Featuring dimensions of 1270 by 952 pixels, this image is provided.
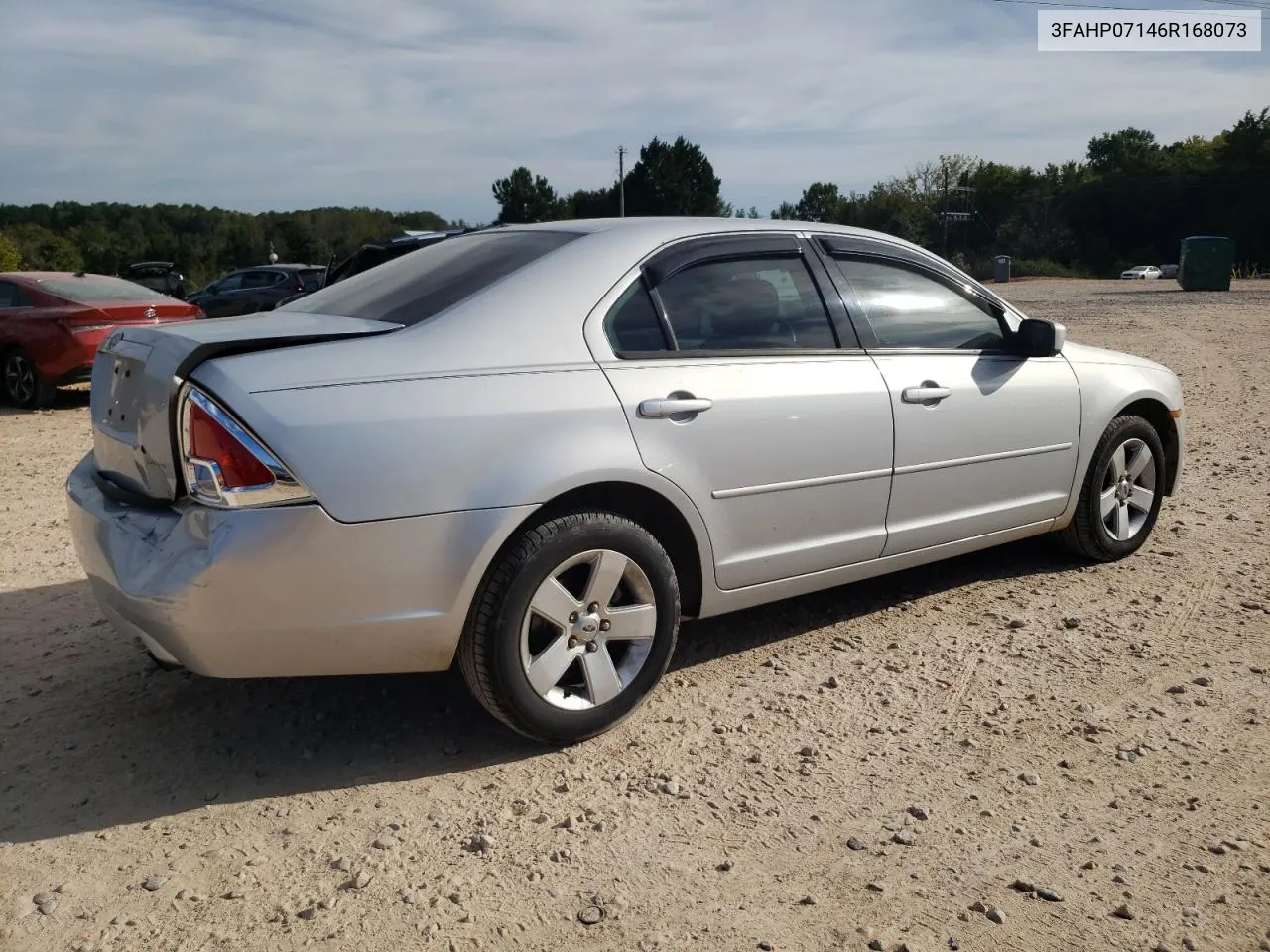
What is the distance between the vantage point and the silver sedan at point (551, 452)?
2.89 meters

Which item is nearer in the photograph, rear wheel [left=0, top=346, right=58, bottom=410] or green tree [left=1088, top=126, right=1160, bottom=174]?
rear wheel [left=0, top=346, right=58, bottom=410]

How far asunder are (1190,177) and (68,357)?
62.4 m

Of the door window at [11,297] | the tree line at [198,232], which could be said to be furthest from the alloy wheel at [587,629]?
the tree line at [198,232]

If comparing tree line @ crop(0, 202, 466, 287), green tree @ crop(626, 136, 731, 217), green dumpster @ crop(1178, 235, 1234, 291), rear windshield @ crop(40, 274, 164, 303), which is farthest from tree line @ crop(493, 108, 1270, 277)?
rear windshield @ crop(40, 274, 164, 303)

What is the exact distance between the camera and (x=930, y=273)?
177 inches

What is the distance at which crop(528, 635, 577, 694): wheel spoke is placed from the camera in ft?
10.6

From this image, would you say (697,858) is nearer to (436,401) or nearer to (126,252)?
(436,401)

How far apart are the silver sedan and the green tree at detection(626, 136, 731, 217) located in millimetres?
64955

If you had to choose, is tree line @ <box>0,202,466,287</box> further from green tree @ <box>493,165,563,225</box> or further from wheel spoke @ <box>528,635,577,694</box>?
wheel spoke @ <box>528,635,577,694</box>

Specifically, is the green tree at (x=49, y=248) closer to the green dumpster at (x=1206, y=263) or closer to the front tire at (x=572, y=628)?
the green dumpster at (x=1206, y=263)

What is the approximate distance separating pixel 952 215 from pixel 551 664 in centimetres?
Answer: 6818

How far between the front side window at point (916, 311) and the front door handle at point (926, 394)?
7.3 inches

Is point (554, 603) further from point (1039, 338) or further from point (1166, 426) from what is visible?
point (1166, 426)

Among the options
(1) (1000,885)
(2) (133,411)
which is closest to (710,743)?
(1) (1000,885)
